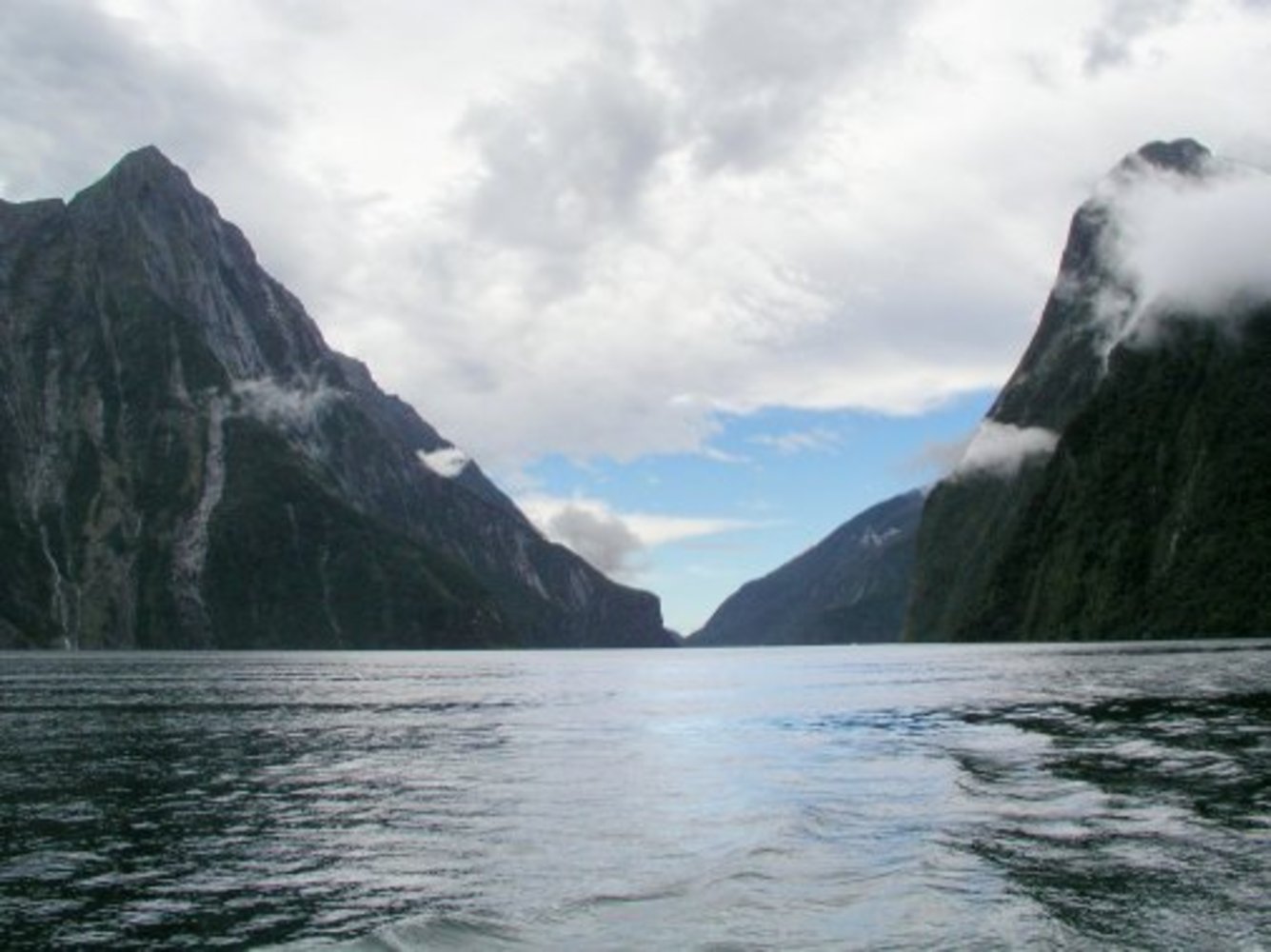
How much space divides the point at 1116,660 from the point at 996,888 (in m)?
128

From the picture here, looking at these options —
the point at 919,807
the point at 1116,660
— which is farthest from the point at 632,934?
the point at 1116,660

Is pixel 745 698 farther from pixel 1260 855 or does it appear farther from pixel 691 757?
pixel 1260 855

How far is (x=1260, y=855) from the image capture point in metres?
25.5

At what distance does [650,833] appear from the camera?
103ft

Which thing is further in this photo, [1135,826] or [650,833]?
[650,833]

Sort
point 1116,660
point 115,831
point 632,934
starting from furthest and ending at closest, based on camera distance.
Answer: point 1116,660 < point 115,831 < point 632,934

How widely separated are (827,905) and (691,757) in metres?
28.7

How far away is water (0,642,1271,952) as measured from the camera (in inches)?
827

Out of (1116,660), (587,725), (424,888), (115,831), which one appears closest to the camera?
(424,888)

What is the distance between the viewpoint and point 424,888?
80.3ft

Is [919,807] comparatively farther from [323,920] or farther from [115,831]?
[115,831]

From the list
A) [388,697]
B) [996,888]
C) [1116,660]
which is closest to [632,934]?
A: [996,888]

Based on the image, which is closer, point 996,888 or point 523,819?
point 996,888

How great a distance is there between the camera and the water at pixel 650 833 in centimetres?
2100
